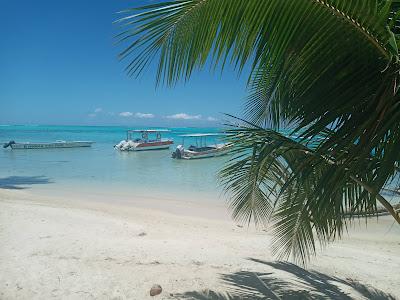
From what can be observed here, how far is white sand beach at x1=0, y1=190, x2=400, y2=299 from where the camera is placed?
154 inches

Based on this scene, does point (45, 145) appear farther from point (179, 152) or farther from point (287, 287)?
point (287, 287)

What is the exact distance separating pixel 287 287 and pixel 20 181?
15980 millimetres

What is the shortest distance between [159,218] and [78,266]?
559cm

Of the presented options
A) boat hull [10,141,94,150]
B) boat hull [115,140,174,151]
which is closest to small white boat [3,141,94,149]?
boat hull [10,141,94,150]

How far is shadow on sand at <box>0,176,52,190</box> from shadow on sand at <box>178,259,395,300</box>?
13227 millimetres

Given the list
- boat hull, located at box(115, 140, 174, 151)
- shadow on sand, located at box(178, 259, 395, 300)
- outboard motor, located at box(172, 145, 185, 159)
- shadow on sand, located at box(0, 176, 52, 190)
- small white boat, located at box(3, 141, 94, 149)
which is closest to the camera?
shadow on sand, located at box(178, 259, 395, 300)

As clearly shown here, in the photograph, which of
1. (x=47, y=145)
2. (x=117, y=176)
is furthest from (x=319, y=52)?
(x=47, y=145)

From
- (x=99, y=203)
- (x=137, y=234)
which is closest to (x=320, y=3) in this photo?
(x=137, y=234)

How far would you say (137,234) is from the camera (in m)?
7.02

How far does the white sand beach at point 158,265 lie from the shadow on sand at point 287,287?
1 centimetres

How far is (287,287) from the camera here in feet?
14.0

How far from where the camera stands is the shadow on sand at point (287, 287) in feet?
12.8

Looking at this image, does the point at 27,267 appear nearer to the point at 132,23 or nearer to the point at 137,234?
the point at 137,234

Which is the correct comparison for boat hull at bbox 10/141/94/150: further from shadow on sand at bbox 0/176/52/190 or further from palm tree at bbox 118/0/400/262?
palm tree at bbox 118/0/400/262
